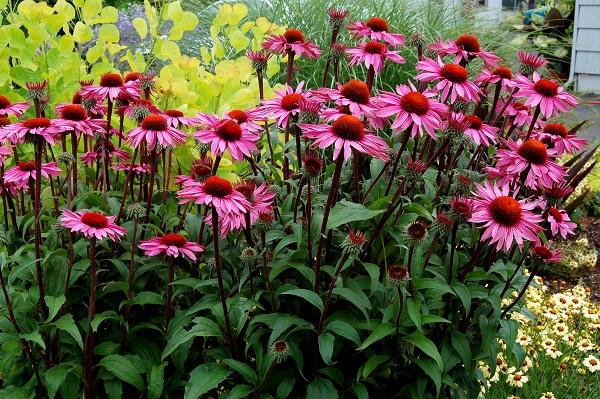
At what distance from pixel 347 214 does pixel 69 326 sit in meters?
0.61

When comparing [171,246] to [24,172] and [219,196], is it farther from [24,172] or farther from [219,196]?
[24,172]

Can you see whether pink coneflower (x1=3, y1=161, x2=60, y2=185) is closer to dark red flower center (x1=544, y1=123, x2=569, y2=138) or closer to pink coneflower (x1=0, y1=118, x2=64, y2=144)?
pink coneflower (x1=0, y1=118, x2=64, y2=144)

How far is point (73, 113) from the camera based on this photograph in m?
1.62

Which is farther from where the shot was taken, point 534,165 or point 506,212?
point 534,165

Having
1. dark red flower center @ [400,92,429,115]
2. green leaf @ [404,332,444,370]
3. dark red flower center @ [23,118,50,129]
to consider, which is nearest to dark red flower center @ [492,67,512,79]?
dark red flower center @ [400,92,429,115]

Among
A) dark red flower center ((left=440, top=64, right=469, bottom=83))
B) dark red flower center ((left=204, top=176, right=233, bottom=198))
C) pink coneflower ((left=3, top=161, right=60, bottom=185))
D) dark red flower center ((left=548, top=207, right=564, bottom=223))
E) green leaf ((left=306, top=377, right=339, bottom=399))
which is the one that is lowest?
green leaf ((left=306, top=377, right=339, bottom=399))

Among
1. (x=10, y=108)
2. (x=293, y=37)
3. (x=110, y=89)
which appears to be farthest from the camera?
(x=293, y=37)

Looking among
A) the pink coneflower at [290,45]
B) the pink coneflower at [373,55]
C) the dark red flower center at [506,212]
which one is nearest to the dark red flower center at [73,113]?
the pink coneflower at [290,45]

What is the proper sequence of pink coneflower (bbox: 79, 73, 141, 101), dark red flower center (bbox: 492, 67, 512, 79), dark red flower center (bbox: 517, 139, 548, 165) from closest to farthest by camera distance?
1. dark red flower center (bbox: 517, 139, 548, 165)
2. pink coneflower (bbox: 79, 73, 141, 101)
3. dark red flower center (bbox: 492, 67, 512, 79)

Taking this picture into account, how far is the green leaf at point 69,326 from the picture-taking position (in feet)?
4.95

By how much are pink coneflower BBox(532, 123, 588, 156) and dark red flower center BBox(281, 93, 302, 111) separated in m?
0.64

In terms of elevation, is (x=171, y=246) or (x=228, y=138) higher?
(x=228, y=138)

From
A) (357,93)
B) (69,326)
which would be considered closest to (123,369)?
(69,326)

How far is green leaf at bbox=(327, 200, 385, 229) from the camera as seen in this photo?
1.41m
